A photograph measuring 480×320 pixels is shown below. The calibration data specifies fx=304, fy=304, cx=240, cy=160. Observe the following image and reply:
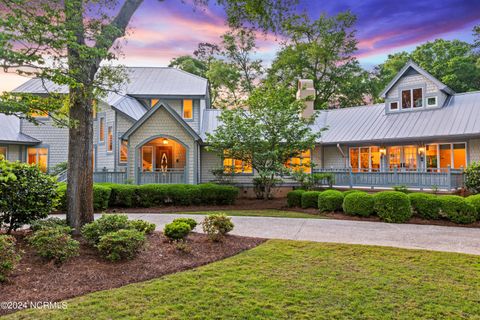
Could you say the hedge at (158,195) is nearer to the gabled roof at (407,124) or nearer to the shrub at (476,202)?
the gabled roof at (407,124)

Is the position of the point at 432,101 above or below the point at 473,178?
above

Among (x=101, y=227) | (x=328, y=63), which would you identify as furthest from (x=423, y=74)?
(x=101, y=227)

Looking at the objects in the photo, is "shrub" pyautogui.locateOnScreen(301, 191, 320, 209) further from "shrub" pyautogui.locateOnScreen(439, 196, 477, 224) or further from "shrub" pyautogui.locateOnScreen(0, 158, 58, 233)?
"shrub" pyautogui.locateOnScreen(0, 158, 58, 233)

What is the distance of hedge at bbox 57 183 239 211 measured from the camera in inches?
491

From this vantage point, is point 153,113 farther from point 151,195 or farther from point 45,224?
point 45,224

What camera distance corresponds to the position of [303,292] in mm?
4297

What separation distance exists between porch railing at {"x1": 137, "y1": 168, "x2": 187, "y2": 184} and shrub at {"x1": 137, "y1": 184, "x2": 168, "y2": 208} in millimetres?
2207

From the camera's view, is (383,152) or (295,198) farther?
(383,152)

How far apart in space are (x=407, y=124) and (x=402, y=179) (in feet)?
13.5

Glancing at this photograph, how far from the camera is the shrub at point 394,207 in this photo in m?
10.2

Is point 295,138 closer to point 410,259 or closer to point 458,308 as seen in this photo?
point 410,259

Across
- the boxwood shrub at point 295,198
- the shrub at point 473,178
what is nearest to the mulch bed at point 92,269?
the boxwood shrub at point 295,198

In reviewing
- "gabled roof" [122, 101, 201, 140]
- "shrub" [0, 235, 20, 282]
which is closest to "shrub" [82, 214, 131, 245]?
"shrub" [0, 235, 20, 282]

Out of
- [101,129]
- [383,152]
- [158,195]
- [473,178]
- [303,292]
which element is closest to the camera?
[303,292]
